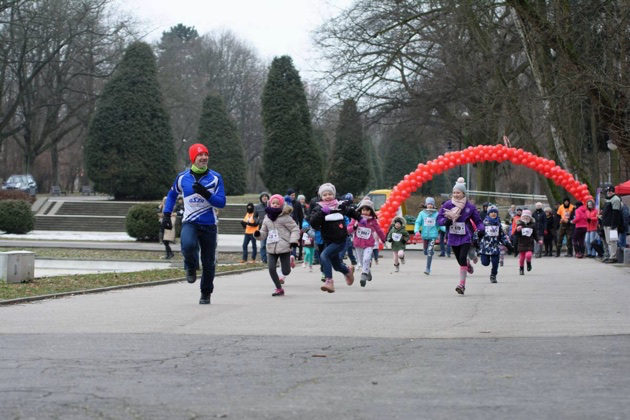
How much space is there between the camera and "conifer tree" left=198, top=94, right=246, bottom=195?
241 ft

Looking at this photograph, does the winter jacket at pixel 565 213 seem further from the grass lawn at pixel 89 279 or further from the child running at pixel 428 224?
the grass lawn at pixel 89 279

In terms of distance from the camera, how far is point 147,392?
293 inches

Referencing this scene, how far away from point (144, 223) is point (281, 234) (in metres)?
24.1

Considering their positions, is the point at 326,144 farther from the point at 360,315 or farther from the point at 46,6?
the point at 360,315

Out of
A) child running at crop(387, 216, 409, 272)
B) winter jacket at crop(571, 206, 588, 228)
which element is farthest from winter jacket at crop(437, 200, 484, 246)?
winter jacket at crop(571, 206, 588, 228)

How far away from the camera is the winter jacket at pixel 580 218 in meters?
33.7

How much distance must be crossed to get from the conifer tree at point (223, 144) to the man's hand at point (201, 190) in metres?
59.0

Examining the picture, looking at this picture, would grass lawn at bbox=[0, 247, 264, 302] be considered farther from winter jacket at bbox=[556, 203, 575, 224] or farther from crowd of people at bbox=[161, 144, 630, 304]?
winter jacket at bbox=[556, 203, 575, 224]

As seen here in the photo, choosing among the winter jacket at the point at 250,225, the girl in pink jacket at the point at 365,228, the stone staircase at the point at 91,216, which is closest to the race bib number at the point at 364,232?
the girl in pink jacket at the point at 365,228

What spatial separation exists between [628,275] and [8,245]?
19.7m

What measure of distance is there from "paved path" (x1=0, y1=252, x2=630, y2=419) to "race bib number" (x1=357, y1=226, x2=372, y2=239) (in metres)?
3.77

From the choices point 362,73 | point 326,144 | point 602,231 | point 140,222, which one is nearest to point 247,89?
point 326,144

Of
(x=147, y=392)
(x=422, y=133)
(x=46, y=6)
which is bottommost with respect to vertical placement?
(x=147, y=392)

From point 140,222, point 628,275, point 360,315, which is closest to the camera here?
point 360,315
